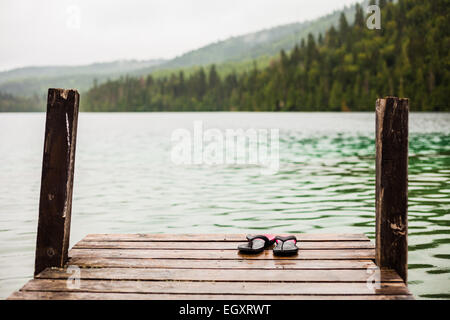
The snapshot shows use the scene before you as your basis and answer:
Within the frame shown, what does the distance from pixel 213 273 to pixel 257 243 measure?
92 cm

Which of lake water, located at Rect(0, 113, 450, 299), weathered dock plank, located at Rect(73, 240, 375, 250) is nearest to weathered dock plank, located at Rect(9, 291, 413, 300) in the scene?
weathered dock plank, located at Rect(73, 240, 375, 250)

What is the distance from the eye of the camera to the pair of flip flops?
5014mm

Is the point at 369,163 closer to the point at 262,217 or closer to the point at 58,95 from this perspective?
the point at 262,217

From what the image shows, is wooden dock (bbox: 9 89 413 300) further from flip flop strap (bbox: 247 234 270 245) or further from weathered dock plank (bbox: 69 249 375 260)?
flip flop strap (bbox: 247 234 270 245)

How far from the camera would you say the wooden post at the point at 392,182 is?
4.39 metres

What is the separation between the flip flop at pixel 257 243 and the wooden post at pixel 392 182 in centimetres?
130

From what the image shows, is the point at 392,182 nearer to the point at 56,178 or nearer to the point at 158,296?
the point at 158,296

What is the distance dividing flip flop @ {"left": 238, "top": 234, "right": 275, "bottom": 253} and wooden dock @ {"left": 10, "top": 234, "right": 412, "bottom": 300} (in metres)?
0.09

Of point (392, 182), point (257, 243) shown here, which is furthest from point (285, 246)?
point (392, 182)

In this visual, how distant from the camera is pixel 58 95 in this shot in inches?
183

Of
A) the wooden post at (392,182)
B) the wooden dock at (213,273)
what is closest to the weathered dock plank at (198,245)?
the wooden dock at (213,273)
